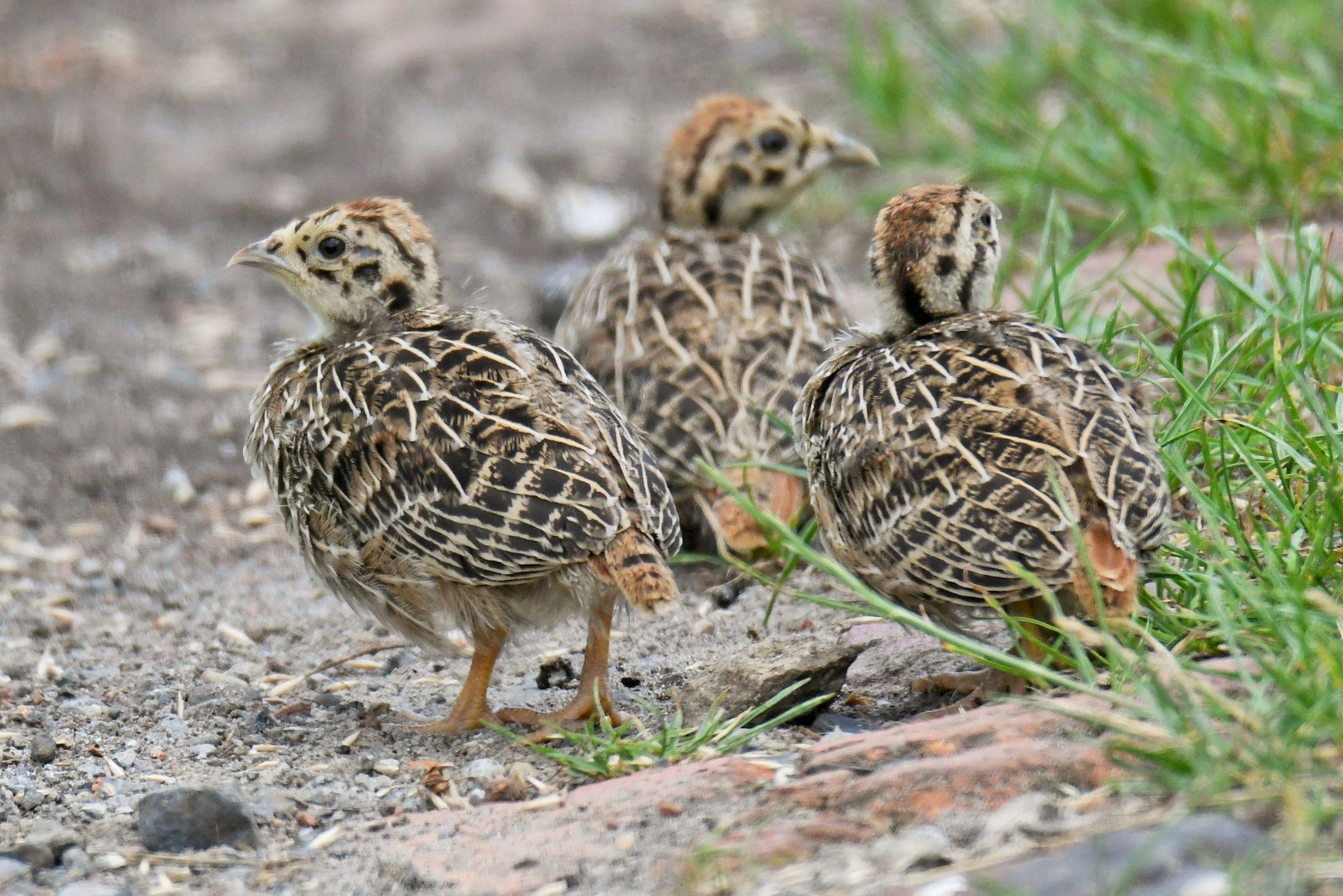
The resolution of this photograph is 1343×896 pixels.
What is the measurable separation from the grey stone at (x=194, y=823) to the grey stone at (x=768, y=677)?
3.53 feet

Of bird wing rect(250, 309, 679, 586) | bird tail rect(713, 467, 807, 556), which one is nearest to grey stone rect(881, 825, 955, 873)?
bird wing rect(250, 309, 679, 586)

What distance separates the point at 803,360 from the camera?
5848 mm

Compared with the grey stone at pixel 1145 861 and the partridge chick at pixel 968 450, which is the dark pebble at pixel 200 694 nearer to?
the partridge chick at pixel 968 450

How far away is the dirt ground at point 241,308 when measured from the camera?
14.2 ft

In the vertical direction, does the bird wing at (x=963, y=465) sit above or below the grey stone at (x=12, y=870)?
above

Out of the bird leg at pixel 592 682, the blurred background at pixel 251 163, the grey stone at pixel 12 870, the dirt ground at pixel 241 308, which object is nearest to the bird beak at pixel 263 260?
the dirt ground at pixel 241 308

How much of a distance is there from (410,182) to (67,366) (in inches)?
107

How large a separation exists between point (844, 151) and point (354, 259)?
8.95 feet

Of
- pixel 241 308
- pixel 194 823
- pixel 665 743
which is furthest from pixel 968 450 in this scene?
pixel 241 308

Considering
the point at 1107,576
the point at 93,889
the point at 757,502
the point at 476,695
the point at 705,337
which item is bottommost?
the point at 93,889

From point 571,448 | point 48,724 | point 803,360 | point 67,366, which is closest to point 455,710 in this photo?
point 571,448

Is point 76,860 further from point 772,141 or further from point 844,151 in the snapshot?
point 844,151

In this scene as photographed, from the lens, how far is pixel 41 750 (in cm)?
432

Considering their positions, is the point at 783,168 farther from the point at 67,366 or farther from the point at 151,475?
the point at 67,366
